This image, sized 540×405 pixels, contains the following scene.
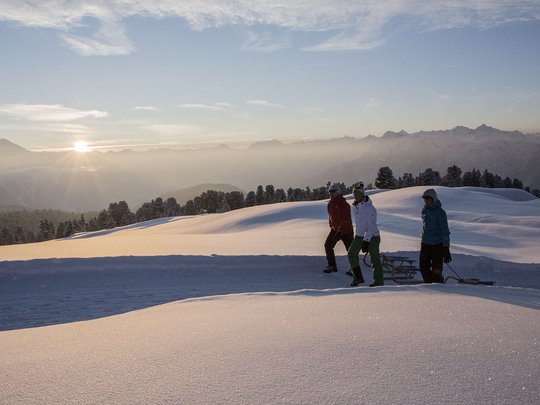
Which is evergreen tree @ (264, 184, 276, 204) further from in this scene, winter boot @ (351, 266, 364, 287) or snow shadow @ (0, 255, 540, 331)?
winter boot @ (351, 266, 364, 287)

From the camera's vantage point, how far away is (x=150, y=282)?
1044 cm

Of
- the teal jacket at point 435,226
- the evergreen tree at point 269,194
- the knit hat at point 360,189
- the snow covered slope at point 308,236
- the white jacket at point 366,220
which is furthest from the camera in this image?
the evergreen tree at point 269,194

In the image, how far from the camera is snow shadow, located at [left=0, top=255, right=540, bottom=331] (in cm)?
805

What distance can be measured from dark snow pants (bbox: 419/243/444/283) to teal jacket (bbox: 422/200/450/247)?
0.13 m

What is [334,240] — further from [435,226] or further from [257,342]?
[257,342]

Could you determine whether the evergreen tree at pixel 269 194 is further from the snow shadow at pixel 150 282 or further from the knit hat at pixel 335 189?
the knit hat at pixel 335 189

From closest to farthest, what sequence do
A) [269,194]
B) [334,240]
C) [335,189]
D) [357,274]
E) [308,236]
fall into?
1. [357,274]
2. [335,189]
3. [334,240]
4. [308,236]
5. [269,194]

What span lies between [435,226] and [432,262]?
77 centimetres

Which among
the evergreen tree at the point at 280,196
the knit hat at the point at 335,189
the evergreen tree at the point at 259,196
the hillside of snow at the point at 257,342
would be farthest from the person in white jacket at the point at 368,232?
the evergreen tree at the point at 259,196

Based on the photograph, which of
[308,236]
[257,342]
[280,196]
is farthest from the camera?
[280,196]

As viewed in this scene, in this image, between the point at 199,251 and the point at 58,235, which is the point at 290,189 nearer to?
the point at 58,235

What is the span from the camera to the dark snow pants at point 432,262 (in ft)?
29.1

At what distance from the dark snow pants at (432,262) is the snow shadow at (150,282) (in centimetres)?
98

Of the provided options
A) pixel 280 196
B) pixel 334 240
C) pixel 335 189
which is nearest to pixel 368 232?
pixel 335 189
